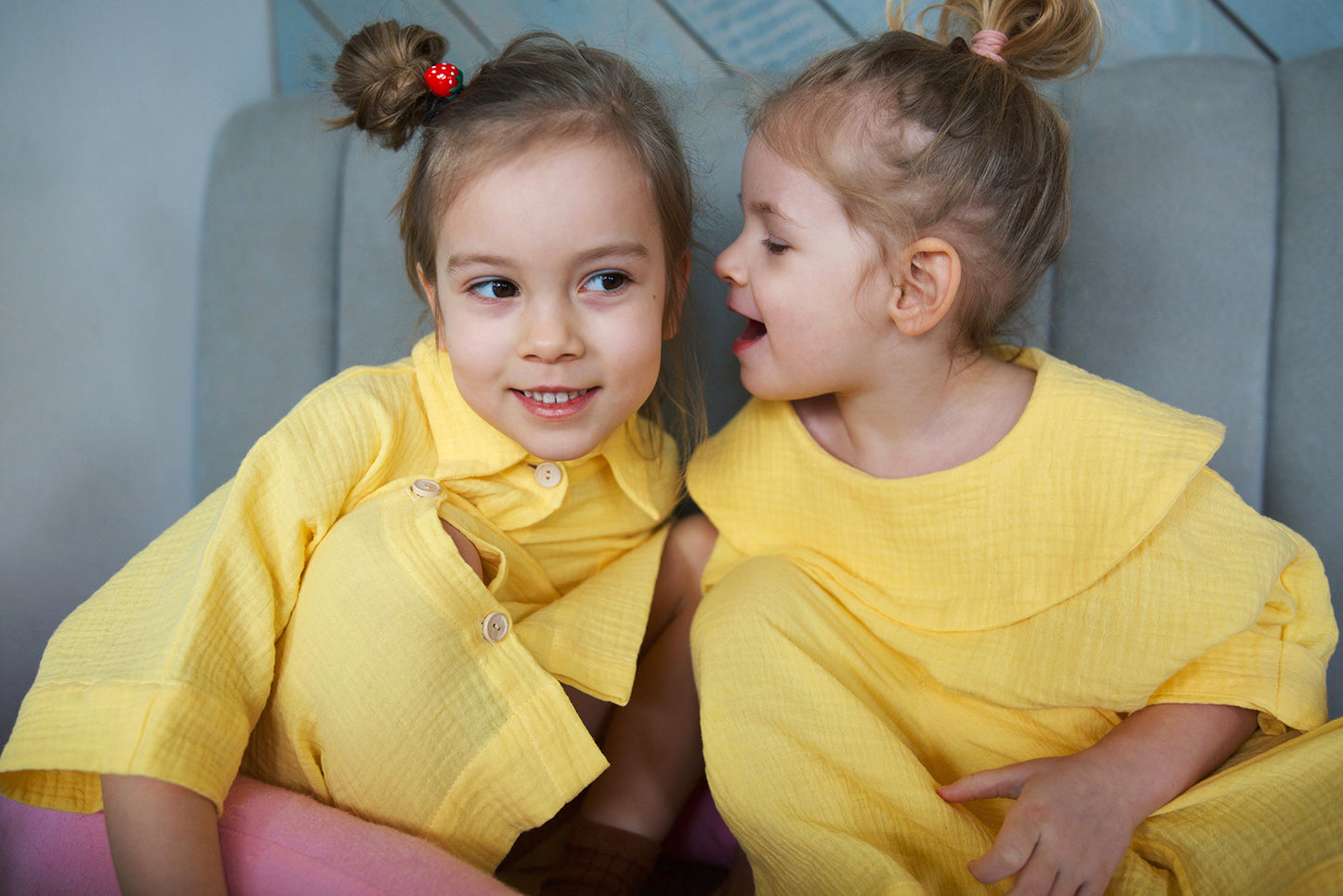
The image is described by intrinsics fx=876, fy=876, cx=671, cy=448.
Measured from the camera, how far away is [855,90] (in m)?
0.84

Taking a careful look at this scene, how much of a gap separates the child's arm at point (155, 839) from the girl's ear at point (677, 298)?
566 millimetres

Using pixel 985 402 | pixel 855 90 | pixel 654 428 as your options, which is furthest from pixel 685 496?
pixel 855 90

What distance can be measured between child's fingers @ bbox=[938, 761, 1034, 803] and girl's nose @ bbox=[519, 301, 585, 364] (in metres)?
0.50

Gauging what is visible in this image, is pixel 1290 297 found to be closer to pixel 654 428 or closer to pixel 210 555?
pixel 654 428

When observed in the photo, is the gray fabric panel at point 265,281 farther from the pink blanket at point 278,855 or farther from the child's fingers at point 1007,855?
the child's fingers at point 1007,855

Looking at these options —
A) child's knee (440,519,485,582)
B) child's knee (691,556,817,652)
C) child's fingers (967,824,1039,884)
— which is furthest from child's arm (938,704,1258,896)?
child's knee (440,519,485,582)

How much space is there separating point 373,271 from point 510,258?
1.67 ft

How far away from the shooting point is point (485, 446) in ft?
2.81

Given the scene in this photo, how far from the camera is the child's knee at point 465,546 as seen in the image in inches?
30.6

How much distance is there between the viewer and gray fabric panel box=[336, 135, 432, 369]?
3.80 ft

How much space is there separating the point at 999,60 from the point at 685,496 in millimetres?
603

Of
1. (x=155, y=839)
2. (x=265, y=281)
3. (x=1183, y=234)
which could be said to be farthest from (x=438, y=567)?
(x=1183, y=234)

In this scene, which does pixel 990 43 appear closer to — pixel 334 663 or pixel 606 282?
pixel 606 282

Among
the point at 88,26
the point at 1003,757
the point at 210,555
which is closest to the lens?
the point at 210,555
